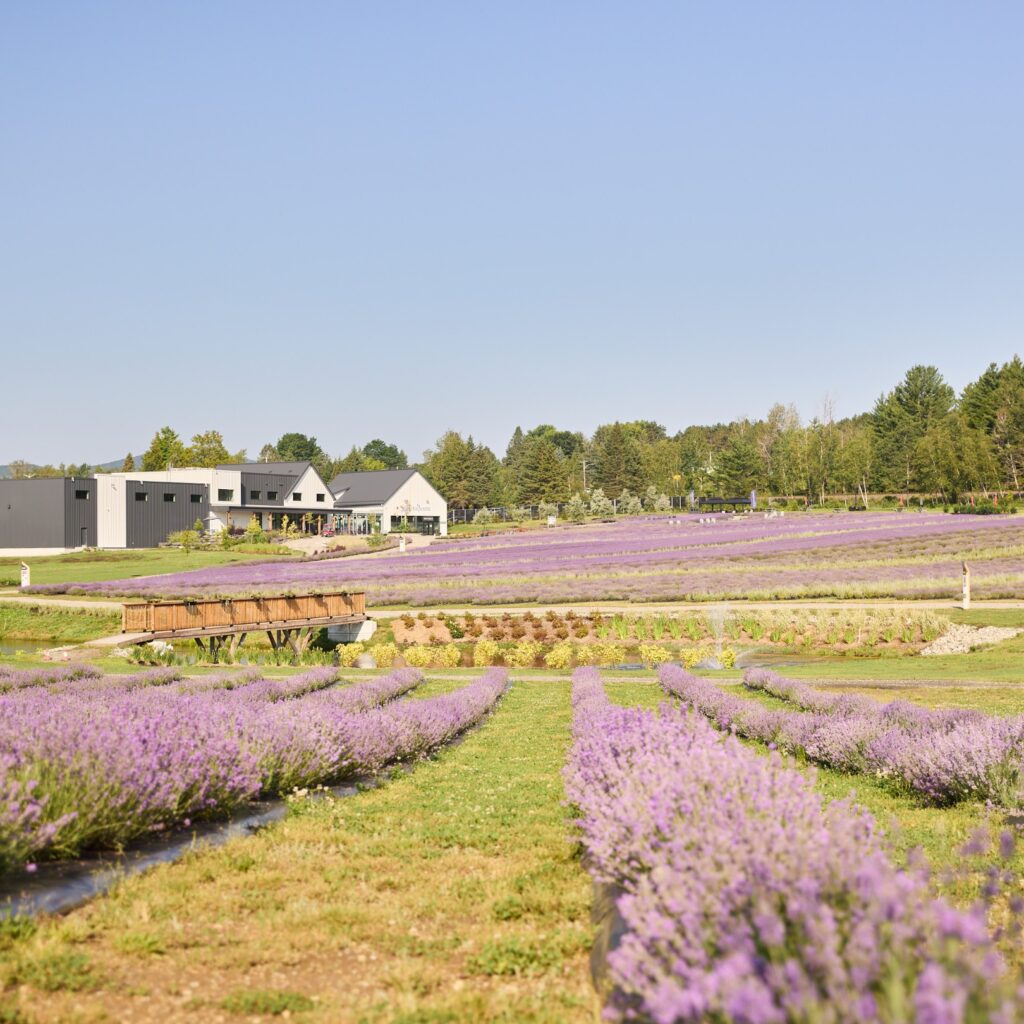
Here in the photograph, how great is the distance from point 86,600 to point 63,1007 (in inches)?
1492

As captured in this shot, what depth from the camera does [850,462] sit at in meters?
100

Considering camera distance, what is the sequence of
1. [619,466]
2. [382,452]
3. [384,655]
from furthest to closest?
1. [382,452]
2. [619,466]
3. [384,655]

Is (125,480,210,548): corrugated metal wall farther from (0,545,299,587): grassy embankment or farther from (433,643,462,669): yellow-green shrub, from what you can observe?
(433,643,462,669): yellow-green shrub

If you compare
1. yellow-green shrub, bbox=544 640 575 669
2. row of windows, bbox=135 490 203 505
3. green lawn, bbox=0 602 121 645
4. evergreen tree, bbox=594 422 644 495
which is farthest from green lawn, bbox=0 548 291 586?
evergreen tree, bbox=594 422 644 495

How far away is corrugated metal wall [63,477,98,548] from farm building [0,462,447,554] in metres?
0.07

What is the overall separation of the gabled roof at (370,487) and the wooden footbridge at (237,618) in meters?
60.4

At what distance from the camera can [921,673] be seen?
1930 centimetres

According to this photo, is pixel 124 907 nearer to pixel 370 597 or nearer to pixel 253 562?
pixel 370 597

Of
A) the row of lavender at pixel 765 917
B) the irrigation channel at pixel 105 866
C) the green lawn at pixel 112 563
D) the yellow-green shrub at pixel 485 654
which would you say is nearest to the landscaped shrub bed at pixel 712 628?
the yellow-green shrub at pixel 485 654

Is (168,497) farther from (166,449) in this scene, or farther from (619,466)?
(619,466)

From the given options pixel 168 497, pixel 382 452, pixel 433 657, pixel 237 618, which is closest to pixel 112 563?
pixel 168 497

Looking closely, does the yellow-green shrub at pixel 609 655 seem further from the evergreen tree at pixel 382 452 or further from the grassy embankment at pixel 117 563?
the evergreen tree at pixel 382 452

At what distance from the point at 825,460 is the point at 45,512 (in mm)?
81000

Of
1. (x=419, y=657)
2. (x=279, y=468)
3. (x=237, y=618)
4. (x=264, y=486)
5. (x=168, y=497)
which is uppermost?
(x=279, y=468)
